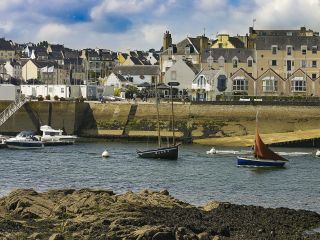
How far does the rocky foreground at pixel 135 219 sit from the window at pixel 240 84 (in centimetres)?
6441

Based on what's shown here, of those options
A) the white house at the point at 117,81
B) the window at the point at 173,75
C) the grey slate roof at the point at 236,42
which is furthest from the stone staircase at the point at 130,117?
the grey slate roof at the point at 236,42

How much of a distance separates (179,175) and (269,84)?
48447 mm

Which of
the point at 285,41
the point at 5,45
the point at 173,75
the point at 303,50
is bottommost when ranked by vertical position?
the point at 173,75

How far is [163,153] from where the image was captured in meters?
63.9

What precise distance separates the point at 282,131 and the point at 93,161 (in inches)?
989

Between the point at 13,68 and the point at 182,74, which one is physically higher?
the point at 13,68

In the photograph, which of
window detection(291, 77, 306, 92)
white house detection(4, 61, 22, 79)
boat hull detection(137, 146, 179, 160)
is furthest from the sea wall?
white house detection(4, 61, 22, 79)

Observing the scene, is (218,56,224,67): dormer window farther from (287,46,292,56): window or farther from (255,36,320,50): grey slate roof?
(287,46,292,56): window

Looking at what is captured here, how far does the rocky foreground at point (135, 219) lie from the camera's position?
27.7 meters

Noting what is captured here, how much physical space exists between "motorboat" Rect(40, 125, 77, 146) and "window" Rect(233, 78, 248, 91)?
2730cm

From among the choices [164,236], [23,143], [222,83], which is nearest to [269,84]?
[222,83]

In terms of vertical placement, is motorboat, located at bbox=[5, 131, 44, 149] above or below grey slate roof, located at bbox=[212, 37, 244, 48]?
below

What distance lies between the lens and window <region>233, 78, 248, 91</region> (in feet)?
330

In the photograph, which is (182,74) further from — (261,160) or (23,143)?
(261,160)
